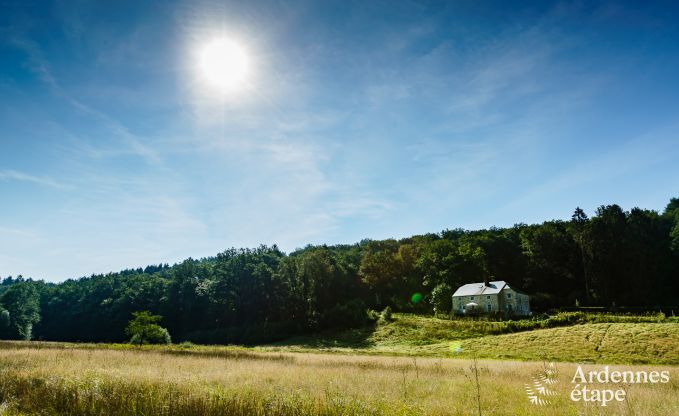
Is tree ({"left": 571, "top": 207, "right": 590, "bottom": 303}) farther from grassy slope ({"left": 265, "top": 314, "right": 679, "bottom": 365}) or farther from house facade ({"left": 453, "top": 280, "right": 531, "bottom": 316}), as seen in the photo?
grassy slope ({"left": 265, "top": 314, "right": 679, "bottom": 365})

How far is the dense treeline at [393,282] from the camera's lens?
7662 centimetres

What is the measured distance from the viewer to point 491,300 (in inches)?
2795

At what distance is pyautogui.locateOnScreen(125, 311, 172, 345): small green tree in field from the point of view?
45.9m

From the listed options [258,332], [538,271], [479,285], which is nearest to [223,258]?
[258,332]

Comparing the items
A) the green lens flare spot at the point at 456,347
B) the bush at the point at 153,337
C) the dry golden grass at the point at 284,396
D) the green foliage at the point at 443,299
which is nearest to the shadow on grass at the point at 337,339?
the green lens flare spot at the point at 456,347

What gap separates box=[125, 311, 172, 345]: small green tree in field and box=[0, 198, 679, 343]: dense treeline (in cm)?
2320

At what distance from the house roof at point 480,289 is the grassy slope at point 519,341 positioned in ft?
48.4

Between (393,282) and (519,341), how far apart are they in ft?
176

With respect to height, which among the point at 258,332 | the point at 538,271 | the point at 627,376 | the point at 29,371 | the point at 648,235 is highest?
the point at 648,235

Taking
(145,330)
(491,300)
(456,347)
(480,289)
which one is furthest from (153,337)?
(491,300)

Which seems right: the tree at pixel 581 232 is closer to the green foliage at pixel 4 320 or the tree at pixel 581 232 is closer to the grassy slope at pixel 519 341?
the grassy slope at pixel 519 341

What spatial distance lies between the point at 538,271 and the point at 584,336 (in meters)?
47.7

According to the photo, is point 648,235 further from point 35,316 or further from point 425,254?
point 35,316

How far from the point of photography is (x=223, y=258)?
125062 mm
